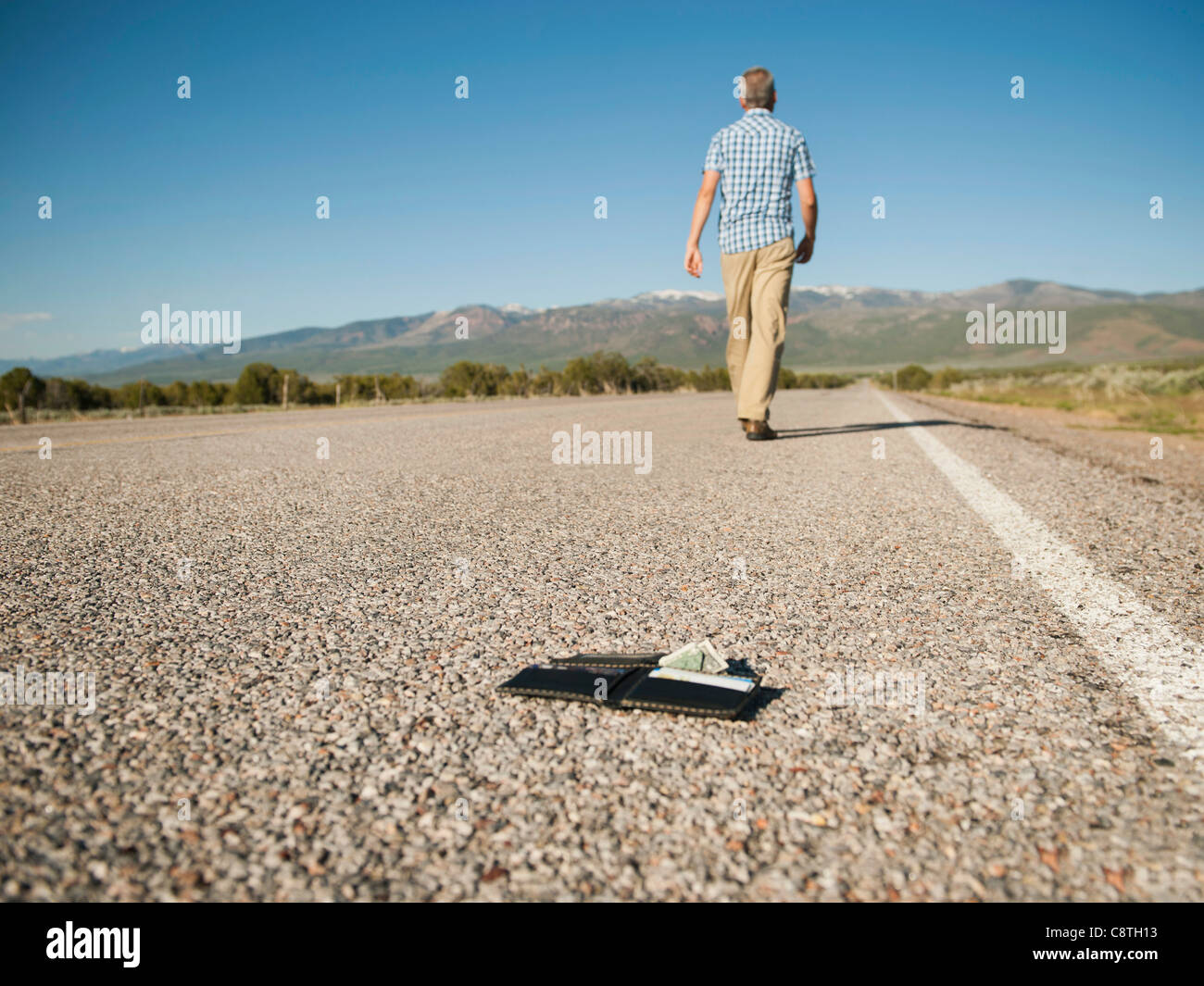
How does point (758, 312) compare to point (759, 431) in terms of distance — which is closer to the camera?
point (758, 312)

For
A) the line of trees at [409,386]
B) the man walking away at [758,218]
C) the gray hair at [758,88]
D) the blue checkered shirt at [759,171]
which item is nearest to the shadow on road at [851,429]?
the man walking away at [758,218]

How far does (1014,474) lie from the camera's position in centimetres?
594

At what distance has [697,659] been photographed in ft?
6.34

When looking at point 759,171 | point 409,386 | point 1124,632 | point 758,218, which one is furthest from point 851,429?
point 409,386

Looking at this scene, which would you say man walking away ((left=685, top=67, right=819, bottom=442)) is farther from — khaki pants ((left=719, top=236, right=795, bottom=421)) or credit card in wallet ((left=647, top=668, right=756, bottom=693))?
credit card in wallet ((left=647, top=668, right=756, bottom=693))

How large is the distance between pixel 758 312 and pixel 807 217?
1045 mm

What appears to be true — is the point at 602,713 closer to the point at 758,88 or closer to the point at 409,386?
the point at 758,88

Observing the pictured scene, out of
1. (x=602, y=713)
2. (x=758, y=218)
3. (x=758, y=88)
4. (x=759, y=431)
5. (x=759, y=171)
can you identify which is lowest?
(x=602, y=713)

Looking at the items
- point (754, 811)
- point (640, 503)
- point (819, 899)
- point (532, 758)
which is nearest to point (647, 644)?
point (532, 758)

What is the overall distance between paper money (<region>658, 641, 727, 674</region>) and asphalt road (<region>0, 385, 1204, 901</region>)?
146mm

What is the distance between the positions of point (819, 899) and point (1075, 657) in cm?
134

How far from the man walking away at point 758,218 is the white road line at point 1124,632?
13.0 ft

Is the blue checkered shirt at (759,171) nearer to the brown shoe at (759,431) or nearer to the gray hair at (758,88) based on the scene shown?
the gray hair at (758,88)
